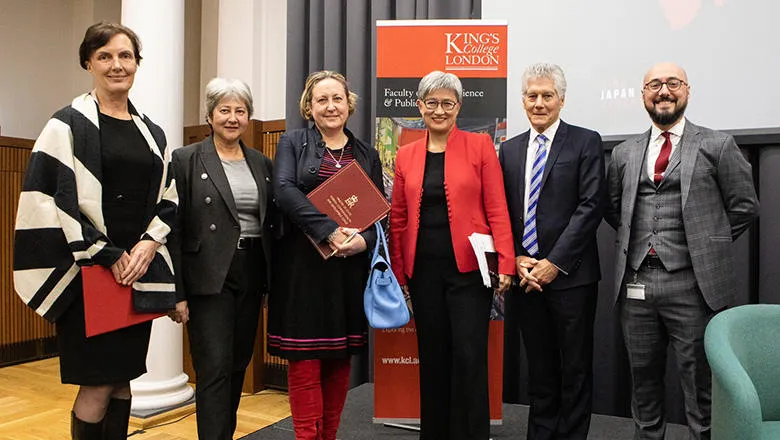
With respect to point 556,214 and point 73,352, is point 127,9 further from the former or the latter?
point 556,214

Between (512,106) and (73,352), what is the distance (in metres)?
2.74

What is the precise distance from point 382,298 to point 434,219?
14.6 inches

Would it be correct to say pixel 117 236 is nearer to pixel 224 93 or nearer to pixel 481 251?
pixel 224 93

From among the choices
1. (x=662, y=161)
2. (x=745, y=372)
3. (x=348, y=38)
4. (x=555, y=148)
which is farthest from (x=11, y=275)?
(x=745, y=372)

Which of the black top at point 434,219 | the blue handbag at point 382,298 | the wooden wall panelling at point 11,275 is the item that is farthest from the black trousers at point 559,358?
the wooden wall panelling at point 11,275

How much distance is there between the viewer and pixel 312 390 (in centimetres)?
233

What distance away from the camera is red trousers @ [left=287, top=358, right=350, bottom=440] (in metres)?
2.32

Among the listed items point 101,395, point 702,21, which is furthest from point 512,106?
point 101,395

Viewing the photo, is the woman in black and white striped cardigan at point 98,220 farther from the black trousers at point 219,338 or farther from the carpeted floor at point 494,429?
the carpeted floor at point 494,429

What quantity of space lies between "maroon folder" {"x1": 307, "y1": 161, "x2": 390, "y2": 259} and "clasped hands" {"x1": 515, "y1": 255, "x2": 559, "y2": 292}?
604mm

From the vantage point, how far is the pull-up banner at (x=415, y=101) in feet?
10.0

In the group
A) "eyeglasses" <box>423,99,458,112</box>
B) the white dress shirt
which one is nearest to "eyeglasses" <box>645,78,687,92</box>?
the white dress shirt

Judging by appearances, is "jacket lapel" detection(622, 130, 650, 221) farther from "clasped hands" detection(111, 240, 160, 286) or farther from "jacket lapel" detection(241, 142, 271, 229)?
"clasped hands" detection(111, 240, 160, 286)

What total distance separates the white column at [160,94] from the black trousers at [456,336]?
2.26m
